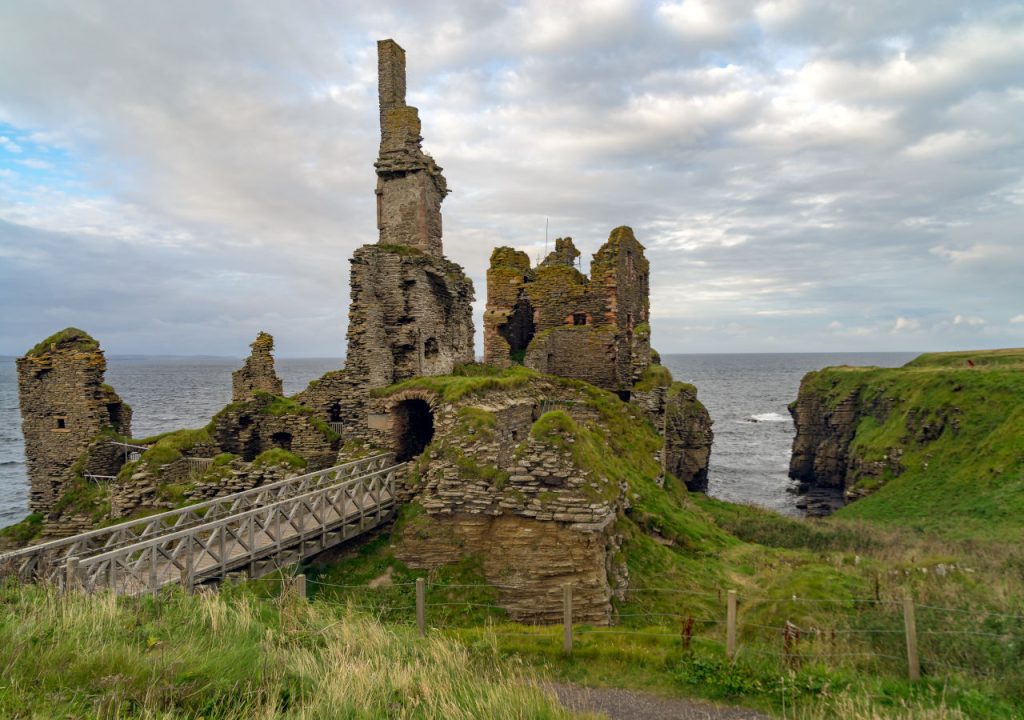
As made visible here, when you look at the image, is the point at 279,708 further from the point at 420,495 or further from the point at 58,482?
the point at 58,482

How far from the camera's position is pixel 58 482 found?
2089cm

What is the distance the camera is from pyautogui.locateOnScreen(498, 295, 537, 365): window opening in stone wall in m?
26.9

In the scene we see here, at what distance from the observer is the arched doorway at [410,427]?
16.6 meters

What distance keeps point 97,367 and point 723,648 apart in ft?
73.7

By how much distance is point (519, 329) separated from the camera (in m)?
28.0

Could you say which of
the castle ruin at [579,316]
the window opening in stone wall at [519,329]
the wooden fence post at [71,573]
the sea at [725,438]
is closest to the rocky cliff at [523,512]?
the wooden fence post at [71,573]

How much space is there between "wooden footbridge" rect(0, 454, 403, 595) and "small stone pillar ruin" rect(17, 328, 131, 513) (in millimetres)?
6615

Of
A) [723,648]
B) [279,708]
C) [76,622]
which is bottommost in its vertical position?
[723,648]

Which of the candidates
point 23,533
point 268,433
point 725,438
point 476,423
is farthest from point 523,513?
point 725,438

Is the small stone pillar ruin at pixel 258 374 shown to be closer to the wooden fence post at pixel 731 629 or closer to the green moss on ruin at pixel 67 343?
the green moss on ruin at pixel 67 343

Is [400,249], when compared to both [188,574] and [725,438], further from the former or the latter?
[725,438]

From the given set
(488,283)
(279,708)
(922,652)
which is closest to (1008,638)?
(922,652)

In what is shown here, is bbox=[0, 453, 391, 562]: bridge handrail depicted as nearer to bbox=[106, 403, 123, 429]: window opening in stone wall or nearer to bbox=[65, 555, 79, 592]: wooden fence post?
bbox=[65, 555, 79, 592]: wooden fence post

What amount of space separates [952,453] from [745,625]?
2581 centimetres
